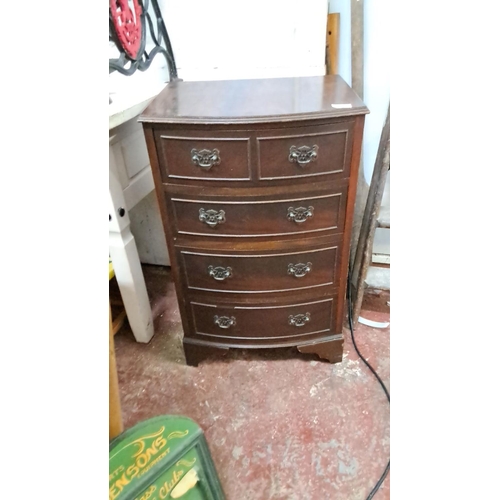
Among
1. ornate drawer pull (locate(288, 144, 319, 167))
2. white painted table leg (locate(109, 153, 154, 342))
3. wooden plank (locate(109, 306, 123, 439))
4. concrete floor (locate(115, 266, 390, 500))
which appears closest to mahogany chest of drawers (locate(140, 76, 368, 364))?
ornate drawer pull (locate(288, 144, 319, 167))

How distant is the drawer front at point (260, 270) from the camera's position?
113 centimetres

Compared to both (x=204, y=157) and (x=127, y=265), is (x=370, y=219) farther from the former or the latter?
(x=127, y=265)

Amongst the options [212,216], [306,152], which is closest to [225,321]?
[212,216]

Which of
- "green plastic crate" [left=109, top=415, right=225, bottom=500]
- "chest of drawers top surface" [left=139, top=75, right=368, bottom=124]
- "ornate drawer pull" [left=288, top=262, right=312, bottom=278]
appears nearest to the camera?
"green plastic crate" [left=109, top=415, right=225, bottom=500]

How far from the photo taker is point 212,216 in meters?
1.05

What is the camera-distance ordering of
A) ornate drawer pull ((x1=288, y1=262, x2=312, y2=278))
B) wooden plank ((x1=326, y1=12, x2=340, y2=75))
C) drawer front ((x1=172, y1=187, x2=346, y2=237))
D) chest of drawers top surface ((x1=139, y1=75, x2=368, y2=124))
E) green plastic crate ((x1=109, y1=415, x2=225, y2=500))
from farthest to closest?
wooden plank ((x1=326, y1=12, x2=340, y2=75))
ornate drawer pull ((x1=288, y1=262, x2=312, y2=278))
drawer front ((x1=172, y1=187, x2=346, y2=237))
chest of drawers top surface ((x1=139, y1=75, x2=368, y2=124))
green plastic crate ((x1=109, y1=415, x2=225, y2=500))

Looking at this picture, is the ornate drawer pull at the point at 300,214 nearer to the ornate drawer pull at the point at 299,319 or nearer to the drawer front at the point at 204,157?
the drawer front at the point at 204,157

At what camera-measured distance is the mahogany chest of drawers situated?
36.9 inches

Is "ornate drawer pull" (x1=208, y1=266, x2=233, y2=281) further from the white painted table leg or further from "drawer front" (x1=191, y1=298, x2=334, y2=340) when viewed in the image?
the white painted table leg

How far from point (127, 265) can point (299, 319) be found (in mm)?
602

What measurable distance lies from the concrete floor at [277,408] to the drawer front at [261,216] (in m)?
0.56

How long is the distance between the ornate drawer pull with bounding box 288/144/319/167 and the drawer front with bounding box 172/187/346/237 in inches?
4.1
